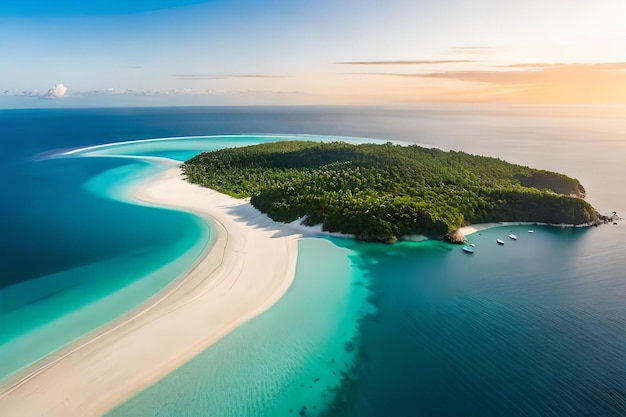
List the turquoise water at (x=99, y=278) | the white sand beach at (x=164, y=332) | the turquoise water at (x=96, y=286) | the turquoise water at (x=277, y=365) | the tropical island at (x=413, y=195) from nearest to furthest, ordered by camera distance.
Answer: the turquoise water at (x=277, y=365)
the white sand beach at (x=164, y=332)
the turquoise water at (x=96, y=286)
the turquoise water at (x=99, y=278)
the tropical island at (x=413, y=195)

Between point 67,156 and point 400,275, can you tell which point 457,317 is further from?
point 67,156

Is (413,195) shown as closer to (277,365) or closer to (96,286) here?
(277,365)

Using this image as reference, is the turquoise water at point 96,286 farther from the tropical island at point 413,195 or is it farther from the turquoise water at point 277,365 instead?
the tropical island at point 413,195

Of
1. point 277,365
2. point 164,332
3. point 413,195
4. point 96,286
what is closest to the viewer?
point 277,365

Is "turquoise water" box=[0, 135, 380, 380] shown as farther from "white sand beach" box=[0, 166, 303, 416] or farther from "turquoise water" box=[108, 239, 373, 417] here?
"turquoise water" box=[108, 239, 373, 417]

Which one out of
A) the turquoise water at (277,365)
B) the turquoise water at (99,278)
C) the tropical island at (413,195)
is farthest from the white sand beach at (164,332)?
the tropical island at (413,195)

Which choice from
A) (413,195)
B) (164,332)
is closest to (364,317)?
(164,332)
